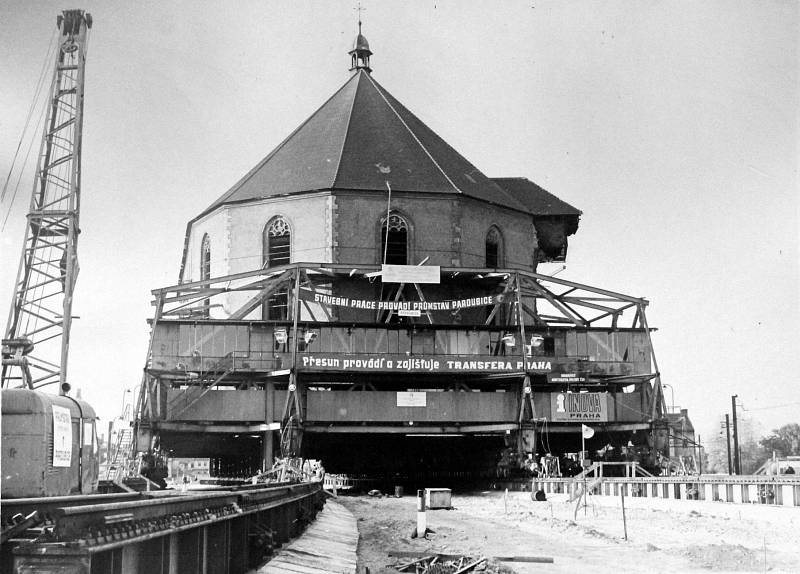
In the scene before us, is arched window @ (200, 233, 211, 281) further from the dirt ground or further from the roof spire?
the dirt ground

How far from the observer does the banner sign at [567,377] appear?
54656 mm

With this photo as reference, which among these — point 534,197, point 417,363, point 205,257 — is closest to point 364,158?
point 205,257

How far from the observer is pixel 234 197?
6350 centimetres

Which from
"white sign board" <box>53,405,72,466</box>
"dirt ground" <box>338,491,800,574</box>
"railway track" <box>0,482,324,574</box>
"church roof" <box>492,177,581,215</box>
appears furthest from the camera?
"church roof" <box>492,177,581,215</box>

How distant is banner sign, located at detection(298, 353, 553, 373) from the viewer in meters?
52.5

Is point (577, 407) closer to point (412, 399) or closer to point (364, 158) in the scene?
point (412, 399)

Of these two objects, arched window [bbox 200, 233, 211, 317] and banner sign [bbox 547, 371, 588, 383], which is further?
arched window [bbox 200, 233, 211, 317]

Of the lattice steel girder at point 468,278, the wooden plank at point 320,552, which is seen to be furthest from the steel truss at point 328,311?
the wooden plank at point 320,552

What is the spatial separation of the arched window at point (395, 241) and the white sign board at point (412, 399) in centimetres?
1038

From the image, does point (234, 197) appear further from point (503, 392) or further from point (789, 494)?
point (789, 494)

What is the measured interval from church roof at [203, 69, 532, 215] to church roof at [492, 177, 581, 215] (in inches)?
20.7

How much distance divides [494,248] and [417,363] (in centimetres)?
1435

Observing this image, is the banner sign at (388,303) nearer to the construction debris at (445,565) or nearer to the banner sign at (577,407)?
the banner sign at (577,407)

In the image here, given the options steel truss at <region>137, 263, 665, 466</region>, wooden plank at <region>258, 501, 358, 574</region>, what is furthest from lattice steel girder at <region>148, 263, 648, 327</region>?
wooden plank at <region>258, 501, 358, 574</region>
